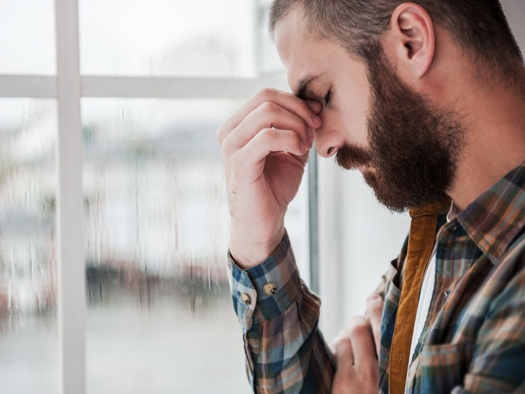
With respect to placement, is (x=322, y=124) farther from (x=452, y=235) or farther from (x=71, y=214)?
(x=71, y=214)

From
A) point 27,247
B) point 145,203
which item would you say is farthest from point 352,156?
point 27,247

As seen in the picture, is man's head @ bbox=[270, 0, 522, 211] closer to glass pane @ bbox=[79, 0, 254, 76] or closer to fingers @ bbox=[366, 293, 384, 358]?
fingers @ bbox=[366, 293, 384, 358]

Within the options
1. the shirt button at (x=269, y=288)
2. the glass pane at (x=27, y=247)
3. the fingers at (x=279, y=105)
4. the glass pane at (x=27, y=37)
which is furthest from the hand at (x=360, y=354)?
the glass pane at (x=27, y=37)

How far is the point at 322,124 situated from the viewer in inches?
49.0

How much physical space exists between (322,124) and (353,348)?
1.66ft

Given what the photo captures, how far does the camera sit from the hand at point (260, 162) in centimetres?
123

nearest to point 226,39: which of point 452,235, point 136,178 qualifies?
point 136,178

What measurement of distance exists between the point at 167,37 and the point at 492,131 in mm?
946

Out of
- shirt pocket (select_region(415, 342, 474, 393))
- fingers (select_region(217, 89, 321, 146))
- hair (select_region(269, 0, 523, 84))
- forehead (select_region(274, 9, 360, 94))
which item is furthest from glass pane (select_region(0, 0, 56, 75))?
shirt pocket (select_region(415, 342, 474, 393))

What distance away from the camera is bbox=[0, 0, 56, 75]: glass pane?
1.54m

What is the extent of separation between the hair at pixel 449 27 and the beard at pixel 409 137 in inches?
1.6

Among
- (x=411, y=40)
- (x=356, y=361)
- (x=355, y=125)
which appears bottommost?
(x=356, y=361)

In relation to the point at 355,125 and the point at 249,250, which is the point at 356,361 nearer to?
the point at 249,250

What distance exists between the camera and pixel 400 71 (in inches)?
43.0
